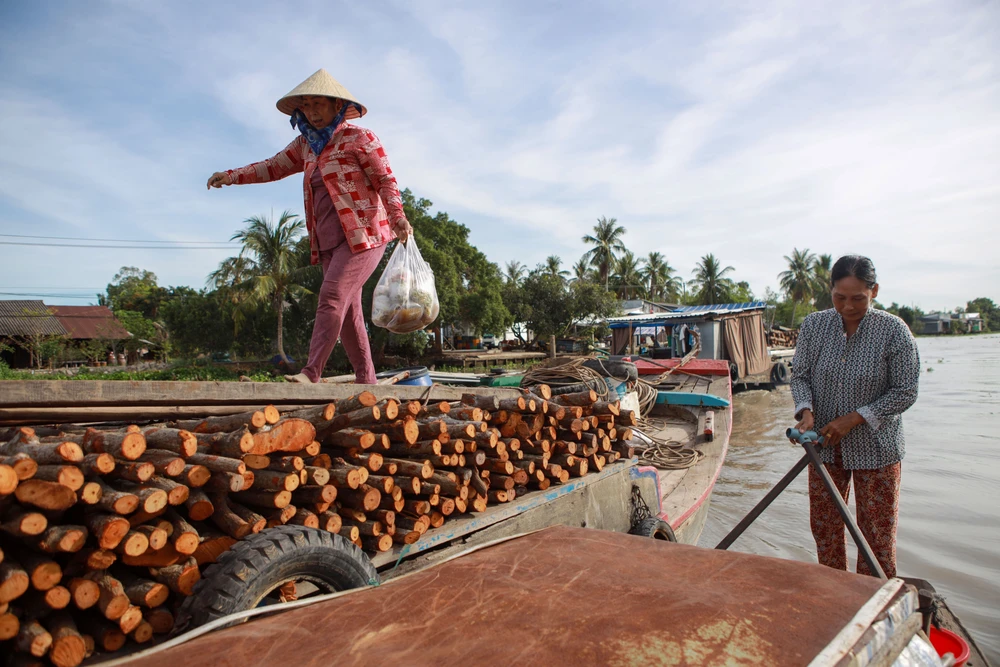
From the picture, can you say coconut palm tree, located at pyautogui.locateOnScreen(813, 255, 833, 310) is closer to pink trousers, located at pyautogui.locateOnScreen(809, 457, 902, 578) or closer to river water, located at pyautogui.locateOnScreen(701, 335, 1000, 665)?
river water, located at pyautogui.locateOnScreen(701, 335, 1000, 665)

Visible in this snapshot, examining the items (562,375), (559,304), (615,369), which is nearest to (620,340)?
(559,304)

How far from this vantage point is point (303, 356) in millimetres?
27016

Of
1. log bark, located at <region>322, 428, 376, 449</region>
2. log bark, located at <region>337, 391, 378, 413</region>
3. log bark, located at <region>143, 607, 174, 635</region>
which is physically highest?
log bark, located at <region>337, 391, 378, 413</region>

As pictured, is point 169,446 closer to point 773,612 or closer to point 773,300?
point 773,612

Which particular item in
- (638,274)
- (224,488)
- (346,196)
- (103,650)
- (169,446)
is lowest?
(103,650)

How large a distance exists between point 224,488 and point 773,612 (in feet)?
4.92

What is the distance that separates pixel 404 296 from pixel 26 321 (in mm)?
37315

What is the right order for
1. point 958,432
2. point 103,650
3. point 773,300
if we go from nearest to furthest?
point 103,650
point 958,432
point 773,300

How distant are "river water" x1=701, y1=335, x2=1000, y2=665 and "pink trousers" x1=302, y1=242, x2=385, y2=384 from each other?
453 cm

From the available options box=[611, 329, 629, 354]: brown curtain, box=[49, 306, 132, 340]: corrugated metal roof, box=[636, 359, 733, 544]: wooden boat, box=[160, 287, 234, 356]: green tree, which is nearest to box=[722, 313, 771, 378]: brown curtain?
box=[611, 329, 629, 354]: brown curtain

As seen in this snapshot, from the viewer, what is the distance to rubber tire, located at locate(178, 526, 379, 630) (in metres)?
1.39

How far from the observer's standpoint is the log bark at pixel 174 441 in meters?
1.66

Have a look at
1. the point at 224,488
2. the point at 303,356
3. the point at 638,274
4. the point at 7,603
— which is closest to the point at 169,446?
the point at 224,488

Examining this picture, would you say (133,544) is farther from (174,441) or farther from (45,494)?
(174,441)
